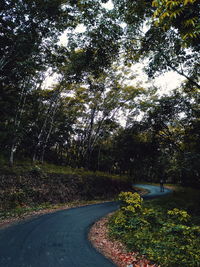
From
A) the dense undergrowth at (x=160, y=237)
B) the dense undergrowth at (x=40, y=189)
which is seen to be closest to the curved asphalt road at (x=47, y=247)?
the dense undergrowth at (x=160, y=237)

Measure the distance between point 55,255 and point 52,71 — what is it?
54.2 ft

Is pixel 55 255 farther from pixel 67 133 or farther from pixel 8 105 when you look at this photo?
pixel 67 133

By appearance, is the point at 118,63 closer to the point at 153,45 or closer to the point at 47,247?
the point at 153,45

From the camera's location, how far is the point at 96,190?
22.5 metres

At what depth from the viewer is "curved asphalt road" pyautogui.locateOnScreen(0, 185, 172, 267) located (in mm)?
5004

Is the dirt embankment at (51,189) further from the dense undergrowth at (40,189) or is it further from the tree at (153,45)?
the tree at (153,45)

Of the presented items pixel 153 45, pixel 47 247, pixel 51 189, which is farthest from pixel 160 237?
pixel 51 189

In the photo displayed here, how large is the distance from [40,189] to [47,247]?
11.0 meters

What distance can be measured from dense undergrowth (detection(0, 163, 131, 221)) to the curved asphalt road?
420 cm

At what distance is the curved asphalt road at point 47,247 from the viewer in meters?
5.00

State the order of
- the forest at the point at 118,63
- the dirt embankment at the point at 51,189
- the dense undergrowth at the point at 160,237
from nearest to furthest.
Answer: the dense undergrowth at the point at 160,237
the forest at the point at 118,63
the dirt embankment at the point at 51,189

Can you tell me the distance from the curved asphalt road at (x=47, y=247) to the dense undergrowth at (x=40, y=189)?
4.20 metres

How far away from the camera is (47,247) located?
6066mm

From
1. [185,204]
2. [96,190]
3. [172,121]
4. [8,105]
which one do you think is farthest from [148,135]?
[8,105]
